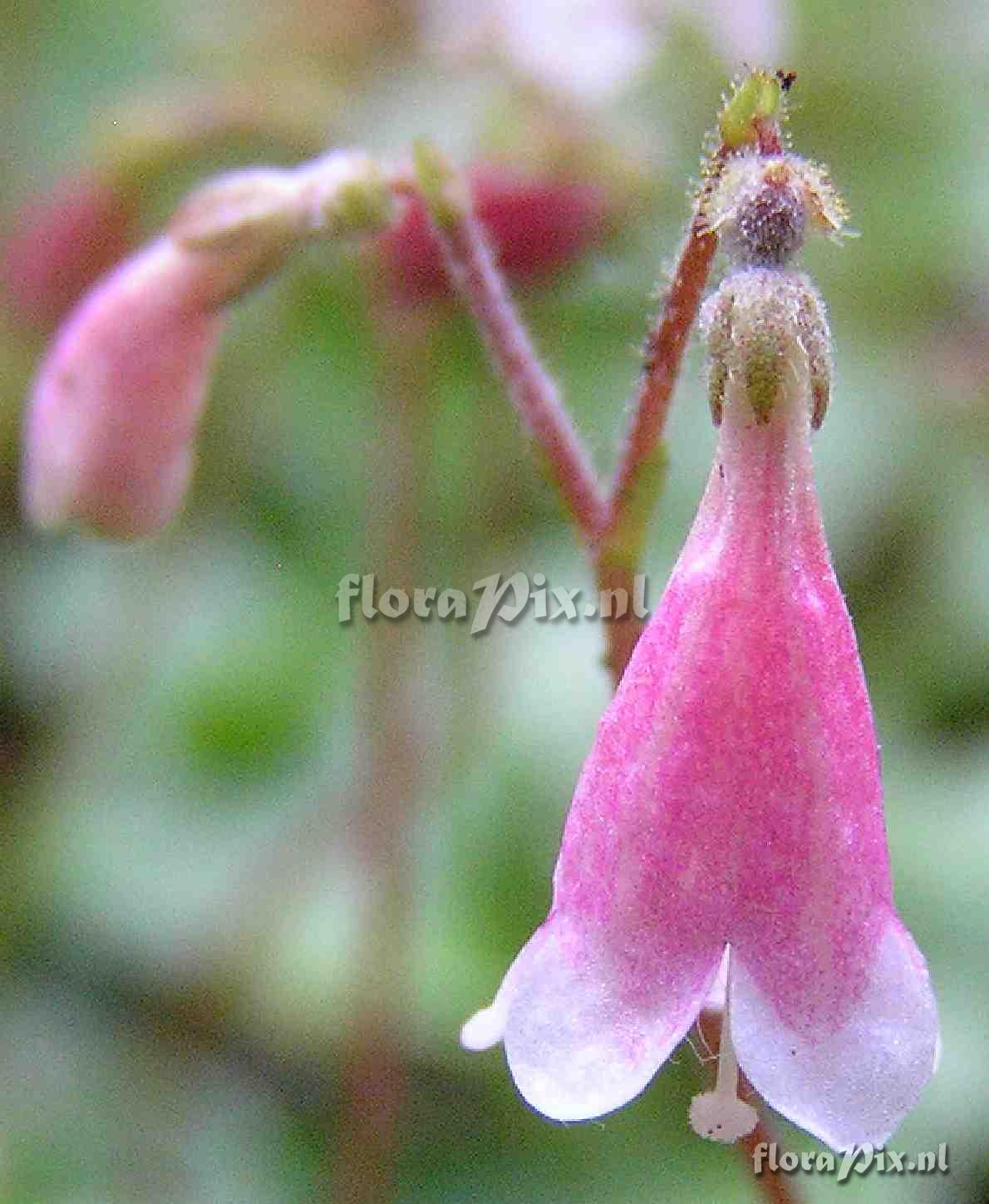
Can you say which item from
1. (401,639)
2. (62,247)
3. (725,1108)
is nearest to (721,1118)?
(725,1108)

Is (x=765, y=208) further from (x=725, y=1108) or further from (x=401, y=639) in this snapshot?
(x=401, y=639)

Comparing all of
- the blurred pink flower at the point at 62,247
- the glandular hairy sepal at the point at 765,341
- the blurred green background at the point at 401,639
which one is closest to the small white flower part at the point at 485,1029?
the glandular hairy sepal at the point at 765,341

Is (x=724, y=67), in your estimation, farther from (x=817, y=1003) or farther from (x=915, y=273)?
(x=817, y=1003)

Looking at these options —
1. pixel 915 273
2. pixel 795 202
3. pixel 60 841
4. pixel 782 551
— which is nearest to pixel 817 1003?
pixel 782 551

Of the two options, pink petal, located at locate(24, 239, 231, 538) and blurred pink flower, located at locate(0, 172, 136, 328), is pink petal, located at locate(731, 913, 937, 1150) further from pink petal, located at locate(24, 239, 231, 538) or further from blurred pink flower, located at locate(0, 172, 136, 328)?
blurred pink flower, located at locate(0, 172, 136, 328)

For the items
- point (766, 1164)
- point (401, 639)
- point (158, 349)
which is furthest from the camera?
point (401, 639)
